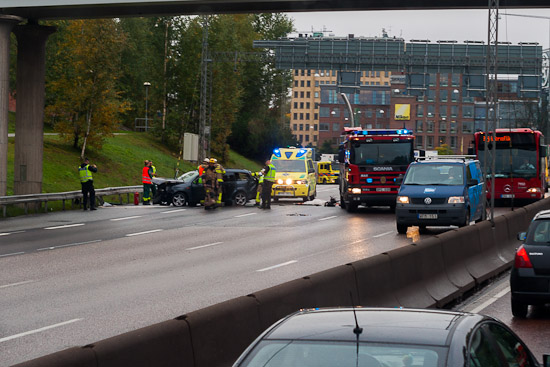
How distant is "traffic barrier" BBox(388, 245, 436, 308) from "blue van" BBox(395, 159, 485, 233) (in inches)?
493

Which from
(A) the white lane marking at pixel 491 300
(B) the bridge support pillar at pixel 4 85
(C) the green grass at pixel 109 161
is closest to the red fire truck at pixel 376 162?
(B) the bridge support pillar at pixel 4 85

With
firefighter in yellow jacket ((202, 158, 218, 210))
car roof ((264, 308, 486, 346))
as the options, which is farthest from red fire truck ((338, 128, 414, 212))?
car roof ((264, 308, 486, 346))

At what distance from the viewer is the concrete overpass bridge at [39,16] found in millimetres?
31875

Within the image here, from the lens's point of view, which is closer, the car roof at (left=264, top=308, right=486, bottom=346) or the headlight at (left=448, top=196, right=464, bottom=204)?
the car roof at (left=264, top=308, right=486, bottom=346)

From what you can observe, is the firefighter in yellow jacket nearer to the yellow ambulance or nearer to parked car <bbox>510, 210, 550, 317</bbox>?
the yellow ambulance

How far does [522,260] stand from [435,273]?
2029 millimetres

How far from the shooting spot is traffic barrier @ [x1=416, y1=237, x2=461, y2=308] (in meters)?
14.7

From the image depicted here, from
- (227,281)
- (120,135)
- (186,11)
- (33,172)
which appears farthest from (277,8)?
(120,135)

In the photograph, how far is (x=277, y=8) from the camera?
1300 inches

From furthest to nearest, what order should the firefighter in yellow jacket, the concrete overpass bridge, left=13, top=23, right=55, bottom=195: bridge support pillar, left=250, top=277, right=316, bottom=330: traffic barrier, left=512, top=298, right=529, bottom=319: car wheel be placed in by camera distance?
1. the firefighter in yellow jacket
2. left=13, top=23, right=55, bottom=195: bridge support pillar
3. the concrete overpass bridge
4. left=512, top=298, right=529, bottom=319: car wheel
5. left=250, top=277, right=316, bottom=330: traffic barrier

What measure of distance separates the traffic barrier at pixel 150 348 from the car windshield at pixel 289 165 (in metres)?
36.1

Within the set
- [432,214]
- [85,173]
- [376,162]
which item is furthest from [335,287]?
[85,173]

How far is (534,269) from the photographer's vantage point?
13.4 metres

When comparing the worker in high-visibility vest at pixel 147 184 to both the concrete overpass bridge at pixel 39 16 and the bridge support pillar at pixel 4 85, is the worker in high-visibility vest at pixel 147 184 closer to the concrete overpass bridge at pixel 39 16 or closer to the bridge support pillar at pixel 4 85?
the concrete overpass bridge at pixel 39 16
